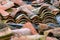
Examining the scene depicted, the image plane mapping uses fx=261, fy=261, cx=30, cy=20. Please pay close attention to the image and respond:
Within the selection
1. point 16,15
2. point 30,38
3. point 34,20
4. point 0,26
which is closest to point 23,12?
Result: point 16,15

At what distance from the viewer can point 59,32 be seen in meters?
2.32

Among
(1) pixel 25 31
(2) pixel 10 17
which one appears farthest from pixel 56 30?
(2) pixel 10 17

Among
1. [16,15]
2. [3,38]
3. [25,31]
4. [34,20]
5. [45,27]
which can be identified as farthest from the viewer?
[16,15]

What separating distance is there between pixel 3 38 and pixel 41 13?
1508mm

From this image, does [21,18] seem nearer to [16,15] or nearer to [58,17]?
[16,15]

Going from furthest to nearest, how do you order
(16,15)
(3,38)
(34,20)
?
(16,15), (34,20), (3,38)

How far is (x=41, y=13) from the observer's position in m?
3.43

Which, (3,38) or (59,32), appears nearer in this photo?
(3,38)

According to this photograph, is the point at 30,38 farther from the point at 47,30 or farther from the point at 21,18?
the point at 21,18

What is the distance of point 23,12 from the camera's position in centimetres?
341

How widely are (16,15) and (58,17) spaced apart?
21.3 inches

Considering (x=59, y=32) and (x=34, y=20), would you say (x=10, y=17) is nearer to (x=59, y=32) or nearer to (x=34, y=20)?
(x=34, y=20)

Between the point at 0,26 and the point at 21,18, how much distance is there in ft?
2.20

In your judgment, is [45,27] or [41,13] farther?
[41,13]
